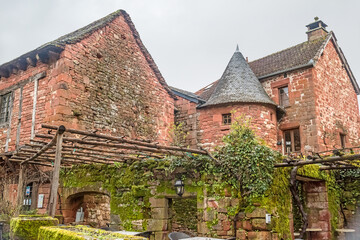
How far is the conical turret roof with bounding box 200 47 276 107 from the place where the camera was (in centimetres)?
1286

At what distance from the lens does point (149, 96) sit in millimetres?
12219

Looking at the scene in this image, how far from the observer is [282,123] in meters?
14.2

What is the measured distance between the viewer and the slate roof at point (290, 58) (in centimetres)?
1430

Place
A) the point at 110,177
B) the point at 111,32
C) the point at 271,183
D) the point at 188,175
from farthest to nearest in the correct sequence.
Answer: the point at 111,32 < the point at 110,177 < the point at 188,175 < the point at 271,183

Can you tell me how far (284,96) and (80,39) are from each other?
29.6 ft

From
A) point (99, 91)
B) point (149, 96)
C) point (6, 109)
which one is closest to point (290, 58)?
point (149, 96)

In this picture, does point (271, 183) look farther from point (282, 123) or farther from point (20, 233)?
point (282, 123)

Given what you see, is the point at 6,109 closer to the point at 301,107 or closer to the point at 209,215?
the point at 209,215

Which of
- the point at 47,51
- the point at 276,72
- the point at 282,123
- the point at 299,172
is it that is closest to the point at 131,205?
the point at 299,172

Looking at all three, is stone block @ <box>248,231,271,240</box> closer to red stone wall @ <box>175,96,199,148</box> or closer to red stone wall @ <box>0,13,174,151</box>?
red stone wall @ <box>0,13,174,151</box>

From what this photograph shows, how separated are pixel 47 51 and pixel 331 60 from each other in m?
12.5

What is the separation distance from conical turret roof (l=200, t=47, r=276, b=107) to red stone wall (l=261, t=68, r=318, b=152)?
4.07 ft

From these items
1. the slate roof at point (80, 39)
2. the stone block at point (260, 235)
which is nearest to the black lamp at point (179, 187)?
the stone block at point (260, 235)

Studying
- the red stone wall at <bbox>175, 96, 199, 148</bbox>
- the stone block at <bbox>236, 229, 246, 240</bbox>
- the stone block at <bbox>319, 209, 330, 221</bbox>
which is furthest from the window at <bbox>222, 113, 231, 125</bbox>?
the stone block at <bbox>236, 229, 246, 240</bbox>
